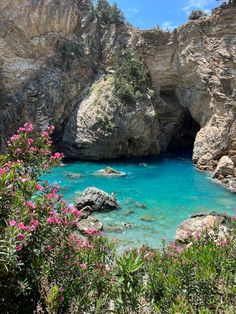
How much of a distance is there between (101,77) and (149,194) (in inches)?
716

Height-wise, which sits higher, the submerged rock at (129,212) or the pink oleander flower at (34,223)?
the pink oleander flower at (34,223)

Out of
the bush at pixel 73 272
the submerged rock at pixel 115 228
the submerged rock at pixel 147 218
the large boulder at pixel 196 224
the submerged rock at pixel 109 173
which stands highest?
the bush at pixel 73 272

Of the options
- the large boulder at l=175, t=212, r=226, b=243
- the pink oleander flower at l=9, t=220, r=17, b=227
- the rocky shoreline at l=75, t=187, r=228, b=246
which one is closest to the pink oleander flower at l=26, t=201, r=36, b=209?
the pink oleander flower at l=9, t=220, r=17, b=227

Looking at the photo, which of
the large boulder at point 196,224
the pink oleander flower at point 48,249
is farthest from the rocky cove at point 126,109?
the pink oleander flower at point 48,249

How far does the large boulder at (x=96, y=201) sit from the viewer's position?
18875 mm

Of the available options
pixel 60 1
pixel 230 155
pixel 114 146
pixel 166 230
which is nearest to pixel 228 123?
pixel 230 155

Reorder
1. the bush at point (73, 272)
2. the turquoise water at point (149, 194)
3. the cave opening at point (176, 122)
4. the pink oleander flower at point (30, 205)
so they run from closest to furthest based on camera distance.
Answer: the bush at point (73, 272) → the pink oleander flower at point (30, 205) → the turquoise water at point (149, 194) → the cave opening at point (176, 122)

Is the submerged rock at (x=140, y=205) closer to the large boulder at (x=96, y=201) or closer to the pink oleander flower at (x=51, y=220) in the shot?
the large boulder at (x=96, y=201)

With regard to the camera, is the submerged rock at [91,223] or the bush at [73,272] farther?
the submerged rock at [91,223]

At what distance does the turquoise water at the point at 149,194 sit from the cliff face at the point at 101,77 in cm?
323

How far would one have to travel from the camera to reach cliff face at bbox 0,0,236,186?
31188 mm

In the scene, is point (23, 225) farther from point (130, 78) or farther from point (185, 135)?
point (185, 135)

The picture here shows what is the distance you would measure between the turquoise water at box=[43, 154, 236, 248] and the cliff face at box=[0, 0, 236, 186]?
3.23 meters

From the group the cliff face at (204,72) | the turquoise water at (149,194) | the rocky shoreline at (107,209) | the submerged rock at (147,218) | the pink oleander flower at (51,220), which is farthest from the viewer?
the cliff face at (204,72)
